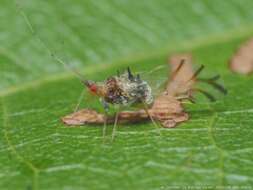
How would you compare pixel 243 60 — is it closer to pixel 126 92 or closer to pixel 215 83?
pixel 215 83

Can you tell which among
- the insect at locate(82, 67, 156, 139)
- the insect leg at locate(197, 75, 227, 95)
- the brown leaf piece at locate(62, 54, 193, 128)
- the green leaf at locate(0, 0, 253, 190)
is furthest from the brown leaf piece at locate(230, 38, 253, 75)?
the insect at locate(82, 67, 156, 139)

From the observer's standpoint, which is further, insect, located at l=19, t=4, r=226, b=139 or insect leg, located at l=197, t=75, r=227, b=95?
insect leg, located at l=197, t=75, r=227, b=95

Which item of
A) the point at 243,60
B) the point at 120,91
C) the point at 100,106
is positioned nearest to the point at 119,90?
the point at 120,91

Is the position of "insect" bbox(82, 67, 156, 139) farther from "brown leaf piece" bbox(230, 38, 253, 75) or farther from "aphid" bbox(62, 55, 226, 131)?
"brown leaf piece" bbox(230, 38, 253, 75)

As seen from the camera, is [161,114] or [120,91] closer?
[120,91]

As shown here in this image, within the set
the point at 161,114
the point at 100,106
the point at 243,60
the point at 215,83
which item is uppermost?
the point at 243,60

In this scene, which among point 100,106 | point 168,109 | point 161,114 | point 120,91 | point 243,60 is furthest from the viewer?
point 243,60
